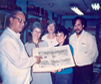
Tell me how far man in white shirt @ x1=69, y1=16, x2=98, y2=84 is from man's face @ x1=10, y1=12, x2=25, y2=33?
63 centimetres

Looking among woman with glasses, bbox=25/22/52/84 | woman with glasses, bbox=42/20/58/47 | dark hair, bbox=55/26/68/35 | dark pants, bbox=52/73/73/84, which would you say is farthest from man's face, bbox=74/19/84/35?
dark pants, bbox=52/73/73/84

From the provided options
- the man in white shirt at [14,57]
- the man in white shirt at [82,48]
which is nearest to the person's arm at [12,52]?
the man in white shirt at [14,57]

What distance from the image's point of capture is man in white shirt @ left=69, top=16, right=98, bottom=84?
4.74 ft

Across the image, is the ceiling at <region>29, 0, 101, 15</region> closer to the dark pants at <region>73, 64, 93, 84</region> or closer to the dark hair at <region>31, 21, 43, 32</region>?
the dark hair at <region>31, 21, 43, 32</region>

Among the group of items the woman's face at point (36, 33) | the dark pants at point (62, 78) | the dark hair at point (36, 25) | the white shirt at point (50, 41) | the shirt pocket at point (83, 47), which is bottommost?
the dark pants at point (62, 78)

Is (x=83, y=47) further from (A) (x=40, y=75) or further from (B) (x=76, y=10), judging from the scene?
(A) (x=40, y=75)

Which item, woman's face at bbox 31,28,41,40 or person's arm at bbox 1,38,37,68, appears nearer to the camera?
person's arm at bbox 1,38,37,68

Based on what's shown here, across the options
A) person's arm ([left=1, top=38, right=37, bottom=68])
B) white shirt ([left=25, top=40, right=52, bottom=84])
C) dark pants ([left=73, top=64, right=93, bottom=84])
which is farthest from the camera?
dark pants ([left=73, top=64, right=93, bottom=84])

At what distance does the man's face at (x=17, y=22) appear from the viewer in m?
1.25

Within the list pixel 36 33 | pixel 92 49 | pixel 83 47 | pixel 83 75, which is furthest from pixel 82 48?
pixel 36 33

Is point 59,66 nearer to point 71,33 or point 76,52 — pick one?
point 76,52

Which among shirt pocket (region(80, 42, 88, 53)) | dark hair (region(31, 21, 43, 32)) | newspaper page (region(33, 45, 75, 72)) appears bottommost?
newspaper page (region(33, 45, 75, 72))

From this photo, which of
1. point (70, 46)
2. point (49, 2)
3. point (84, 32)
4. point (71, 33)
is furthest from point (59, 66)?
point (49, 2)

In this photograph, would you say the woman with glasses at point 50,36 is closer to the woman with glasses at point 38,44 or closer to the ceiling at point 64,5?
the woman with glasses at point 38,44
